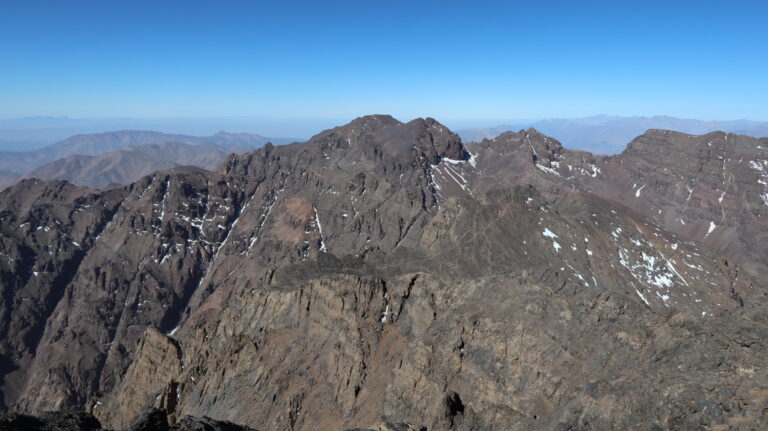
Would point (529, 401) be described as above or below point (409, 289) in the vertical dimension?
below

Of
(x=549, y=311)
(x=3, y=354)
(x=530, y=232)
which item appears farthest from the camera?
(x=3, y=354)

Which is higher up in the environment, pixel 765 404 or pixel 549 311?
pixel 765 404

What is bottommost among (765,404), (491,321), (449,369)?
(449,369)

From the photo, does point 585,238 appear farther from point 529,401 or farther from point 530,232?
point 529,401

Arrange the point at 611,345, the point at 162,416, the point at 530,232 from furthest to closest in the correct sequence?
the point at 530,232, the point at 611,345, the point at 162,416

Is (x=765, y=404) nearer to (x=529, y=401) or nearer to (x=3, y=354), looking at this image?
(x=529, y=401)

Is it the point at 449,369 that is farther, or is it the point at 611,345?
the point at 449,369

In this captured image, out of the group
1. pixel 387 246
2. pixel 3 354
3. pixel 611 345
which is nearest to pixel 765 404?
pixel 611 345

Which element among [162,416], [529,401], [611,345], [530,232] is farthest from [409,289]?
[530,232]

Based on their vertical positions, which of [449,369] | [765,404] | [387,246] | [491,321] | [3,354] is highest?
[765,404]
